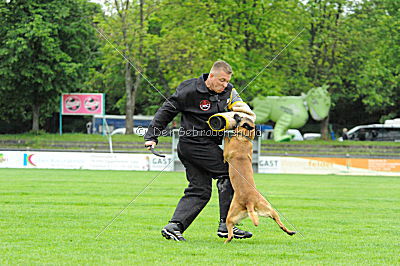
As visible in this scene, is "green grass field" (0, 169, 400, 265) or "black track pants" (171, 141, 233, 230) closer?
"green grass field" (0, 169, 400, 265)

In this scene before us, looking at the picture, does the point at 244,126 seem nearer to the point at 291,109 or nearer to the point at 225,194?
the point at 225,194

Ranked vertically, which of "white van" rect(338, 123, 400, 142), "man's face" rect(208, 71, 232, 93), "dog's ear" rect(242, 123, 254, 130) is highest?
"man's face" rect(208, 71, 232, 93)

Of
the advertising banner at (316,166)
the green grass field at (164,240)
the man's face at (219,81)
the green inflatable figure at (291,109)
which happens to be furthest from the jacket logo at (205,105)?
the green inflatable figure at (291,109)

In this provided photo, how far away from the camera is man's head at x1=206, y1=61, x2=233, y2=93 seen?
764cm

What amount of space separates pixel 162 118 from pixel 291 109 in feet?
124

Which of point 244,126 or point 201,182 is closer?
point 244,126

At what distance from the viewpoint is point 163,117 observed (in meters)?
7.93

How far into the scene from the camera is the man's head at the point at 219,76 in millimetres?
7645

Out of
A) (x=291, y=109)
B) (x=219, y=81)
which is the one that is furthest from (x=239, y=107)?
(x=291, y=109)

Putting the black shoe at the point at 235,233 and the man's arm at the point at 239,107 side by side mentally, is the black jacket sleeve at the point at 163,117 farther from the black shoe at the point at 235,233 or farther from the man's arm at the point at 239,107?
the black shoe at the point at 235,233

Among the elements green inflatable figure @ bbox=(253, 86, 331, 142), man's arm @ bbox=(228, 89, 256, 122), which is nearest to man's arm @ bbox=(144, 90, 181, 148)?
man's arm @ bbox=(228, 89, 256, 122)

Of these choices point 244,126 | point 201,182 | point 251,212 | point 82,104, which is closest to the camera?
point 251,212

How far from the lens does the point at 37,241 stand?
7.50 meters

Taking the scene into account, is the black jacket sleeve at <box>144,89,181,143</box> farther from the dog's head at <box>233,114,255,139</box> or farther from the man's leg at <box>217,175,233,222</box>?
the man's leg at <box>217,175,233,222</box>
